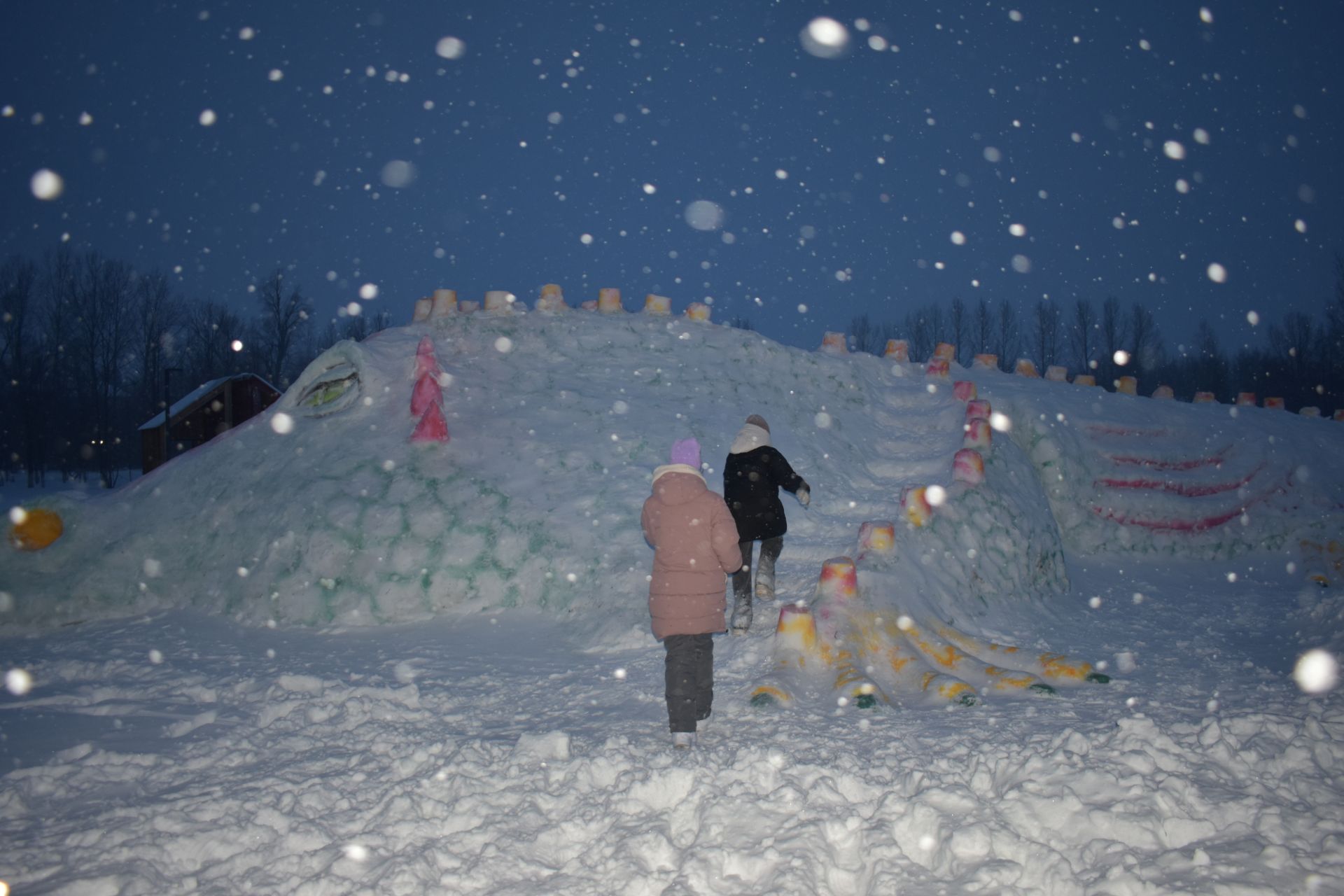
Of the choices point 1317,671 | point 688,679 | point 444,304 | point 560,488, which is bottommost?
point 1317,671

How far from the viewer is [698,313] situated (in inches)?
412

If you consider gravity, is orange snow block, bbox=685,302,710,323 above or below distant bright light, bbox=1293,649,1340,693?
above

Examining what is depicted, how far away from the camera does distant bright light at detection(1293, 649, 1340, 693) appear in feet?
14.5

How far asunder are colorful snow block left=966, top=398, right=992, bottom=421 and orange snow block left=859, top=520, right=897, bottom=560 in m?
2.82

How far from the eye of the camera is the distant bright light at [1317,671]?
4.42m

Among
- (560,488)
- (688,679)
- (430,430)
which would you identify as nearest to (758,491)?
(688,679)

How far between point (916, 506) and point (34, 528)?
7611 mm

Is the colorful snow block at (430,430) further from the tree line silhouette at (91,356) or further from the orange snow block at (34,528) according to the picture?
the tree line silhouette at (91,356)

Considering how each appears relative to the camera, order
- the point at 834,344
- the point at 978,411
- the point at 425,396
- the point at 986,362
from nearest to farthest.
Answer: the point at 425,396
the point at 978,411
the point at 834,344
the point at 986,362

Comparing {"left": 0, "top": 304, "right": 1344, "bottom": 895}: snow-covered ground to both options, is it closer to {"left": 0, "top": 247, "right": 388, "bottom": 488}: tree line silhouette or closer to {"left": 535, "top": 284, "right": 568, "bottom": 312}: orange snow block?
{"left": 535, "top": 284, "right": 568, "bottom": 312}: orange snow block

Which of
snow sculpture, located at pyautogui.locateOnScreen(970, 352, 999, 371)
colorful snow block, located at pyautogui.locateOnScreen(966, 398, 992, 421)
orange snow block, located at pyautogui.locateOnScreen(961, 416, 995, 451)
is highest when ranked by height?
snow sculpture, located at pyautogui.locateOnScreen(970, 352, 999, 371)

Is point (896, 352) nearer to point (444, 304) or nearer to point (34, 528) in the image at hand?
point (444, 304)

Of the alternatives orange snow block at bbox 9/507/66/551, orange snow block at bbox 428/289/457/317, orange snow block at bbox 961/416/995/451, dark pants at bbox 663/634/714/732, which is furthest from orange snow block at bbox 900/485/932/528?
orange snow block at bbox 9/507/66/551

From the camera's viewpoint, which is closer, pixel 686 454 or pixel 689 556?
pixel 689 556
